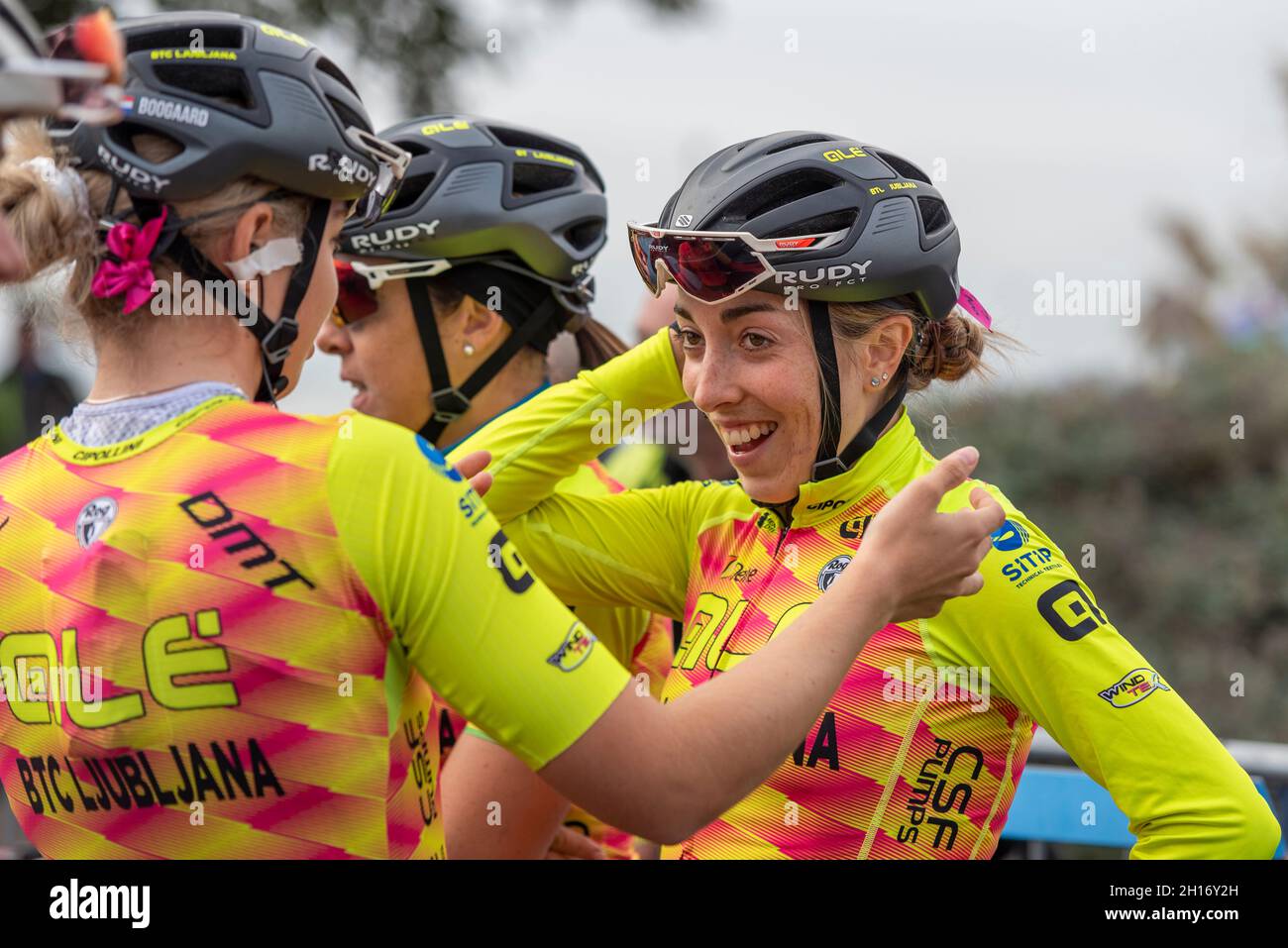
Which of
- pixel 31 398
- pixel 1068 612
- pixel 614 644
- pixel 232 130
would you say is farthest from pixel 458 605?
pixel 31 398

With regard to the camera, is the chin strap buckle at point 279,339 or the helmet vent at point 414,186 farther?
the helmet vent at point 414,186

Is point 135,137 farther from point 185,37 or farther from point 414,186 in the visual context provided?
point 414,186

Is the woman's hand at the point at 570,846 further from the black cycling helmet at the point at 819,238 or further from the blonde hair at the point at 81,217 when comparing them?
the blonde hair at the point at 81,217

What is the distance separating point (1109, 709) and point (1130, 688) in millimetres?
65

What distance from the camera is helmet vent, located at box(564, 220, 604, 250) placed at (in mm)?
4266

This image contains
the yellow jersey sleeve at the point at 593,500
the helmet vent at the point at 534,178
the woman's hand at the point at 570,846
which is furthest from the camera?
the helmet vent at the point at 534,178

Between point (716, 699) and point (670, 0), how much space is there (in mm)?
9211

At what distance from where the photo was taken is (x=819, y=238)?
10.2 ft

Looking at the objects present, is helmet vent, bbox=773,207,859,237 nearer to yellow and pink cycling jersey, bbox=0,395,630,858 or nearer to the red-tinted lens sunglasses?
yellow and pink cycling jersey, bbox=0,395,630,858

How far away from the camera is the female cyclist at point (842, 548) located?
2.82 meters

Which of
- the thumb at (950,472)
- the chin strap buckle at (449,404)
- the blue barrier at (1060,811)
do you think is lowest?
the blue barrier at (1060,811)

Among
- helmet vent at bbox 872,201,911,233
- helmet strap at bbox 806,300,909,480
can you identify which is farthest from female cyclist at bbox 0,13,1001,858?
helmet vent at bbox 872,201,911,233

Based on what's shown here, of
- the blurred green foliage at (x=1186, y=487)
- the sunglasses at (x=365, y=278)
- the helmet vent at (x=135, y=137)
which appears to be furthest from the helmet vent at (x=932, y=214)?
the blurred green foliage at (x=1186, y=487)

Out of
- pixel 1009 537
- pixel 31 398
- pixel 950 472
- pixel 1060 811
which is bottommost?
pixel 1060 811
